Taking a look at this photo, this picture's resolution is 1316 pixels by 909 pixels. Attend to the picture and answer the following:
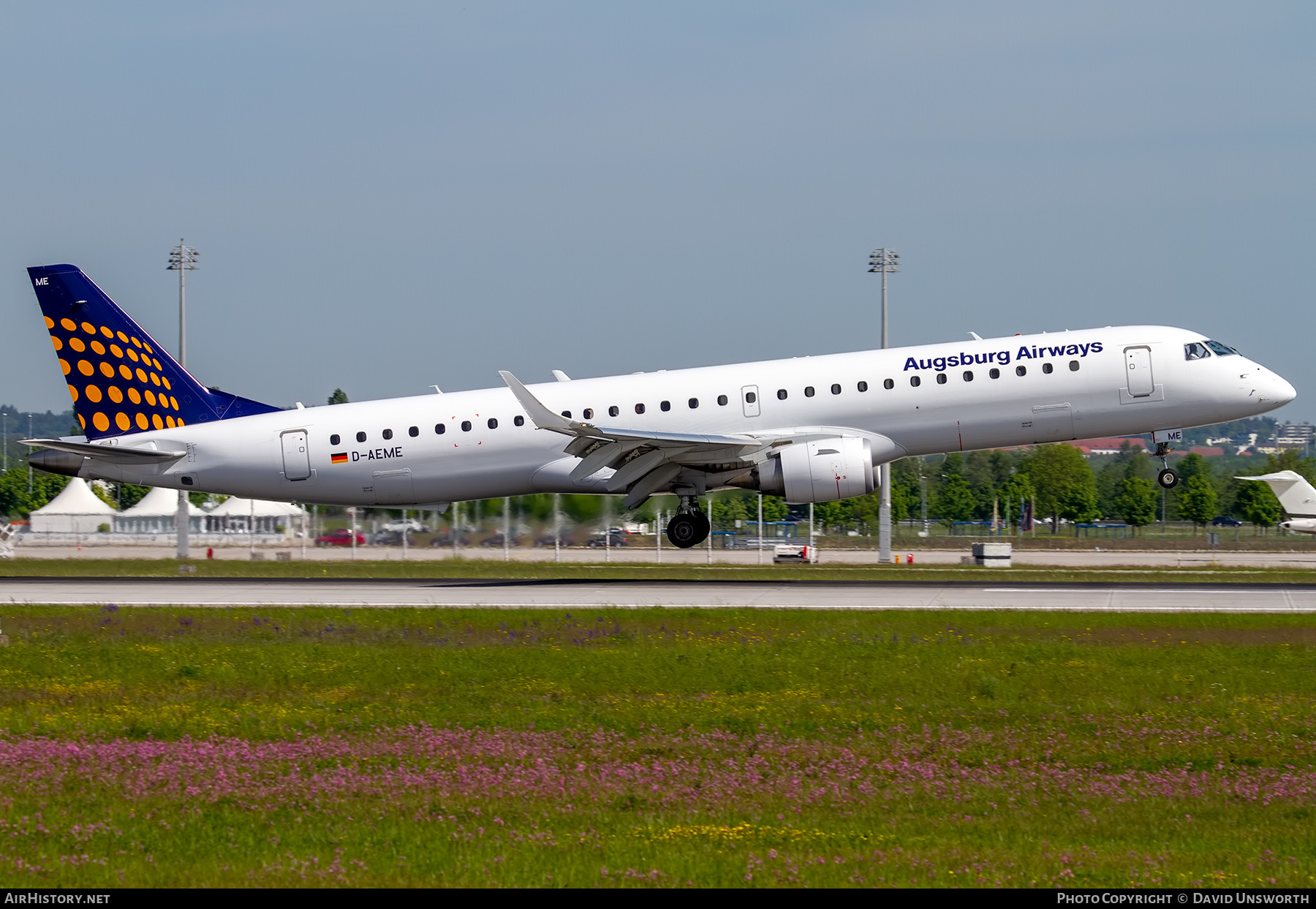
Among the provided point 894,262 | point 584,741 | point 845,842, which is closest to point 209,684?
point 584,741

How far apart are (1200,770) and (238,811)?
27.9 ft

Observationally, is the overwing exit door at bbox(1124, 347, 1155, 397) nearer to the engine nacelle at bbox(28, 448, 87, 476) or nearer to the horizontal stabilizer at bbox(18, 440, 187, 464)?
the horizontal stabilizer at bbox(18, 440, 187, 464)

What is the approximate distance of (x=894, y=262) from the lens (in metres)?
63.2

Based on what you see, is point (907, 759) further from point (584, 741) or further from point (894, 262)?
point (894, 262)

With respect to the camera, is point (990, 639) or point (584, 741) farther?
point (990, 639)

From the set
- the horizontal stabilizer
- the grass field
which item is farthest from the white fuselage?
the grass field

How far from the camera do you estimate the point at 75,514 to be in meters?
79.9

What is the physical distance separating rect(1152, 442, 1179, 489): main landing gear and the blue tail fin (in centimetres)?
2317

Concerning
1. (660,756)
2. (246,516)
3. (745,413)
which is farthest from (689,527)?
(246,516)

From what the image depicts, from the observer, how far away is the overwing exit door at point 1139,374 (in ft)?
103

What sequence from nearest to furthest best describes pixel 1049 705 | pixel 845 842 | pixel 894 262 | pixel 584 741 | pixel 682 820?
pixel 845 842
pixel 682 820
pixel 584 741
pixel 1049 705
pixel 894 262

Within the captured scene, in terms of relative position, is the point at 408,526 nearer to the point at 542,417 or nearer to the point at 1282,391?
the point at 542,417

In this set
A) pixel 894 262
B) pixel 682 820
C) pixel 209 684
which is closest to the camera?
pixel 682 820

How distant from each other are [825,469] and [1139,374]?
24.9ft
